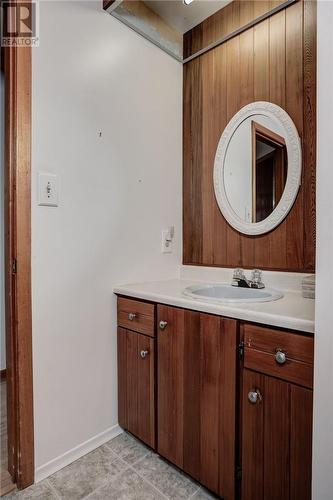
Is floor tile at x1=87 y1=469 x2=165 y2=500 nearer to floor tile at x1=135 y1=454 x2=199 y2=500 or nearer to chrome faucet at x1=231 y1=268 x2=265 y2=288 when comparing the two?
floor tile at x1=135 y1=454 x2=199 y2=500

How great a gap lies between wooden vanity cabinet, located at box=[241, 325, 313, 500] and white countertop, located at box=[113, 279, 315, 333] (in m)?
0.04

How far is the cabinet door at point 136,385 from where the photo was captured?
1341mm

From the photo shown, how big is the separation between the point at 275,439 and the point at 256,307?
1.39 ft

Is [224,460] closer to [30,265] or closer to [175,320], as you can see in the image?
[175,320]

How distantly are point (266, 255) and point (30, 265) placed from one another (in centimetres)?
115

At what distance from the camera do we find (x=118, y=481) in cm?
122

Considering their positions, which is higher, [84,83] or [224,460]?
[84,83]

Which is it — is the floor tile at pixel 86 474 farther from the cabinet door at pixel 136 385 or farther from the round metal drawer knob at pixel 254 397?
the round metal drawer knob at pixel 254 397

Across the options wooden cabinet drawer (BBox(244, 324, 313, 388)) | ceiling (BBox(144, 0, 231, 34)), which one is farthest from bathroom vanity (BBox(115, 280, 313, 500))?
ceiling (BBox(144, 0, 231, 34))

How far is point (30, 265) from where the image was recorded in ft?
3.88

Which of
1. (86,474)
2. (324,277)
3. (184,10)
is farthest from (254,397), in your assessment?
(184,10)

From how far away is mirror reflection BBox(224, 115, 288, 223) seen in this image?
1.45 m

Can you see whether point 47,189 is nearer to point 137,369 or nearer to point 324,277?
point 137,369

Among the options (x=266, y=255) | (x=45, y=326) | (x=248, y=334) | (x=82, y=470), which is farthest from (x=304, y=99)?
(x=82, y=470)
